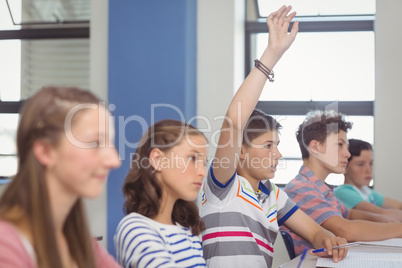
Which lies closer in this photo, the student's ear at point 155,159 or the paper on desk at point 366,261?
the student's ear at point 155,159

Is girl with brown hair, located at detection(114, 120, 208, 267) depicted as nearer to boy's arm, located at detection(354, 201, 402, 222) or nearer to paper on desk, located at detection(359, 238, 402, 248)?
paper on desk, located at detection(359, 238, 402, 248)

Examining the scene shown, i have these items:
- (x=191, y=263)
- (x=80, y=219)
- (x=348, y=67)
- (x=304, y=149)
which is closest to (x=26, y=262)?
(x=80, y=219)

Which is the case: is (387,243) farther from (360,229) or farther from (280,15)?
(280,15)

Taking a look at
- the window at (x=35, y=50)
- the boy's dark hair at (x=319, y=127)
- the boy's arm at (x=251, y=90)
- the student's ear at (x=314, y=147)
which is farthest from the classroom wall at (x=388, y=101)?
the window at (x=35, y=50)

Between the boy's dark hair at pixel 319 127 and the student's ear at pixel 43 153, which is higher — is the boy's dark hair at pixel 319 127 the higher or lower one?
the higher one

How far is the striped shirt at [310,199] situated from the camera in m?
2.20

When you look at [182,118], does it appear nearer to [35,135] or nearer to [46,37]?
[46,37]

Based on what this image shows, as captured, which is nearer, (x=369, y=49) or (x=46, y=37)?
(x=369, y=49)

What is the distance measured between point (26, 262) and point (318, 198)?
164 centimetres

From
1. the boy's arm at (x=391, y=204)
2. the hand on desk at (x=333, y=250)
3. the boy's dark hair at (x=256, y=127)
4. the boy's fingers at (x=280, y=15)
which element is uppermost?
the boy's fingers at (x=280, y=15)

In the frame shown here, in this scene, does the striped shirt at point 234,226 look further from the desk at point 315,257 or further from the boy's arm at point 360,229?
the boy's arm at point 360,229

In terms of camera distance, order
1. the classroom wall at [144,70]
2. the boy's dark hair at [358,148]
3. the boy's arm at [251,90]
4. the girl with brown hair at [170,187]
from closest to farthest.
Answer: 1. the girl with brown hair at [170,187]
2. the boy's arm at [251,90]
3. the boy's dark hair at [358,148]
4. the classroom wall at [144,70]

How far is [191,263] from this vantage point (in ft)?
4.66

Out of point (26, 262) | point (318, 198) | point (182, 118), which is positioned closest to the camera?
point (26, 262)
